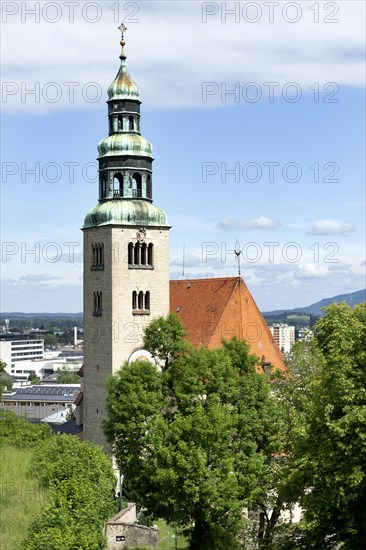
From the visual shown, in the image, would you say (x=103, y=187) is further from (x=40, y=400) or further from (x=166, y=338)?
(x=40, y=400)

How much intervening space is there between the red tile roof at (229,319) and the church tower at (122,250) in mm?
2411

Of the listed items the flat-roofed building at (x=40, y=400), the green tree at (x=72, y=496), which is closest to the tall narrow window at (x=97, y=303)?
the green tree at (x=72, y=496)

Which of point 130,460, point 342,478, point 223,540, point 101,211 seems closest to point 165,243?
point 101,211

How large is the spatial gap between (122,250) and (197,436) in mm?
23202

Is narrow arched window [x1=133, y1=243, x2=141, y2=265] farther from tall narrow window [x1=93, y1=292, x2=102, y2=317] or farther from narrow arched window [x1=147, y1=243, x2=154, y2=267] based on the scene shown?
tall narrow window [x1=93, y1=292, x2=102, y2=317]

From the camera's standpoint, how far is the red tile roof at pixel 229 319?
194 ft

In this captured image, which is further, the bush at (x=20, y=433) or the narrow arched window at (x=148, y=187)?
the narrow arched window at (x=148, y=187)

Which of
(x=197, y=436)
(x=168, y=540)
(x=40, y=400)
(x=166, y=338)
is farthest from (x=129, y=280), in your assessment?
(x=40, y=400)

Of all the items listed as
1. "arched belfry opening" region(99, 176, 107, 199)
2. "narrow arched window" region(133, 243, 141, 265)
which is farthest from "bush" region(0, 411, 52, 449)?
"arched belfry opening" region(99, 176, 107, 199)

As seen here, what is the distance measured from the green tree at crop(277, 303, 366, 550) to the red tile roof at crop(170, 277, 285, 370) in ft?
65.7

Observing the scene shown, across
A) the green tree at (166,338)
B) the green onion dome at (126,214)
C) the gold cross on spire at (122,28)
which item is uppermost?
the gold cross on spire at (122,28)

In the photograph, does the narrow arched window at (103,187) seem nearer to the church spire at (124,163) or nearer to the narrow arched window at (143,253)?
the church spire at (124,163)

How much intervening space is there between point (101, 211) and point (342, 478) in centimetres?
3196

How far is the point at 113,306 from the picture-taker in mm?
60375
